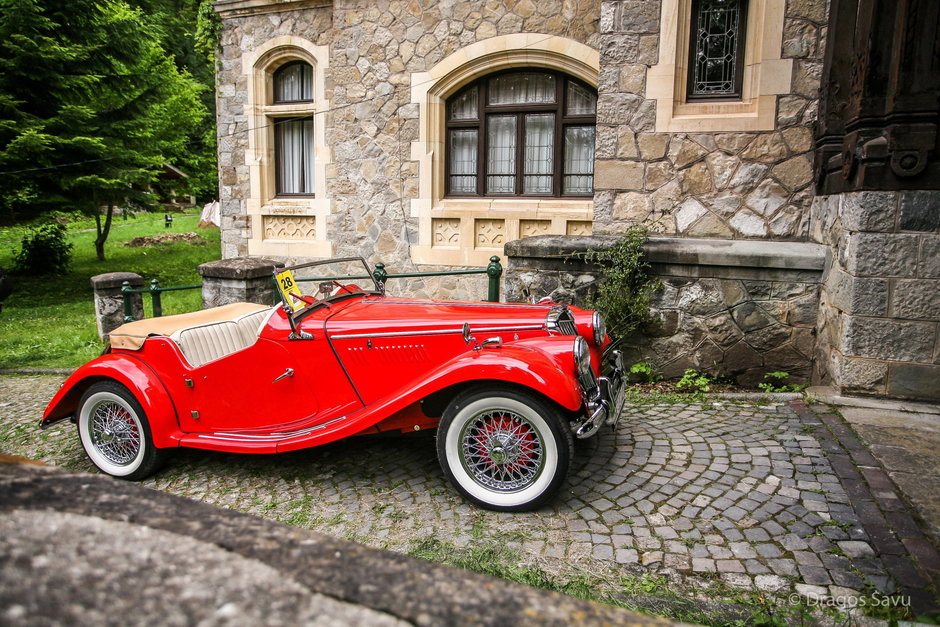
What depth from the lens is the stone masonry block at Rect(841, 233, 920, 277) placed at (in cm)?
469

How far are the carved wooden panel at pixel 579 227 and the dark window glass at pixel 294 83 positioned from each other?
183 inches

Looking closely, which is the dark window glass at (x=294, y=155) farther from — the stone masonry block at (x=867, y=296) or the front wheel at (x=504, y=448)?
the stone masonry block at (x=867, y=296)

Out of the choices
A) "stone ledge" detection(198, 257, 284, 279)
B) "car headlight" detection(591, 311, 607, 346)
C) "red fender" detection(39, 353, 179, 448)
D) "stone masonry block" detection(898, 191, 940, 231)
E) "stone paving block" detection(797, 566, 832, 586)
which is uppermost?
"stone masonry block" detection(898, 191, 940, 231)

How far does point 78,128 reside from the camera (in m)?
11.9

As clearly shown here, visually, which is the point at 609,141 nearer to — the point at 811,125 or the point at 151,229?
the point at 811,125

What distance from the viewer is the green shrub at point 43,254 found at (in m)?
15.0

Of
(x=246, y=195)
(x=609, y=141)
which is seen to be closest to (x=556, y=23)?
(x=609, y=141)

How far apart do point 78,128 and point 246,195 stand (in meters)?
4.19

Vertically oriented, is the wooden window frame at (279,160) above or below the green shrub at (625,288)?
above

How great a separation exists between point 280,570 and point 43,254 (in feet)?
55.6

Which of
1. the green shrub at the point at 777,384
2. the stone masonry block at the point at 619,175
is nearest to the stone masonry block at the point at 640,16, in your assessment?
the stone masonry block at the point at 619,175

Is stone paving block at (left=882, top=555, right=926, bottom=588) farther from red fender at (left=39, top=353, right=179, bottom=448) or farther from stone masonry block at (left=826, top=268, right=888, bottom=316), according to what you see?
red fender at (left=39, top=353, right=179, bottom=448)

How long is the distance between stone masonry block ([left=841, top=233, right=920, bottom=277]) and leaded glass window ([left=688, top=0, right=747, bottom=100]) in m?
2.58

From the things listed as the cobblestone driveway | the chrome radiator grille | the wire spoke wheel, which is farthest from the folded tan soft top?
the chrome radiator grille
